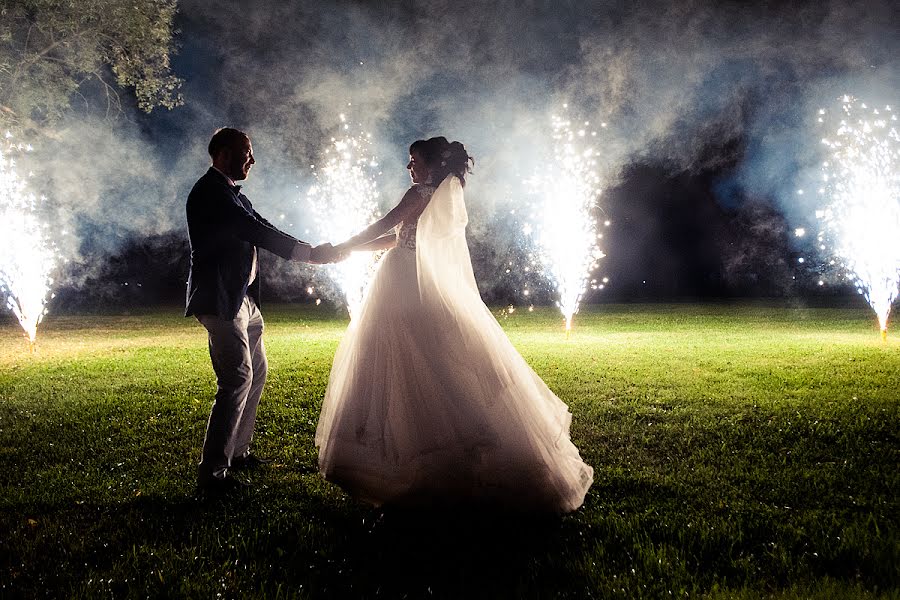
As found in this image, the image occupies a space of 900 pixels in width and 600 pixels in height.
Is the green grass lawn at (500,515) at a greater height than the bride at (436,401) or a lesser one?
lesser

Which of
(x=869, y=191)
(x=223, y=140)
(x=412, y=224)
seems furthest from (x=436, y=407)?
(x=869, y=191)

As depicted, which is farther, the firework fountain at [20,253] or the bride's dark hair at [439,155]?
the firework fountain at [20,253]

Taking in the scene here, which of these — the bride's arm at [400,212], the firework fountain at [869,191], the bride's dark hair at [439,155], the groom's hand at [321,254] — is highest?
the firework fountain at [869,191]

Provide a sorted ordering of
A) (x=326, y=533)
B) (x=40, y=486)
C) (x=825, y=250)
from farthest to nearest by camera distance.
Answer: (x=825, y=250)
(x=40, y=486)
(x=326, y=533)

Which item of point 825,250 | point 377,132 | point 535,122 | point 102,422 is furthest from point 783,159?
point 102,422

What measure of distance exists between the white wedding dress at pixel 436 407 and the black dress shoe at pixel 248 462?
1236mm

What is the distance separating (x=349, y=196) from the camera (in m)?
18.9

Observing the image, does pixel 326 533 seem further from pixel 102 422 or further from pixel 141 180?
pixel 141 180

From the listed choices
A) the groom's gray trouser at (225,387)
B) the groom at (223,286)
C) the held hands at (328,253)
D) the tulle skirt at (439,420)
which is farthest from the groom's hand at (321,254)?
the tulle skirt at (439,420)

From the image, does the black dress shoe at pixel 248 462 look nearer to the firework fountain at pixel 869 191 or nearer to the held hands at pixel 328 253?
the held hands at pixel 328 253

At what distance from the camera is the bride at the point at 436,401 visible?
3.68m

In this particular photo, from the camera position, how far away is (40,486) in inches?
183

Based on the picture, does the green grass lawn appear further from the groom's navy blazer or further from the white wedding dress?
the groom's navy blazer

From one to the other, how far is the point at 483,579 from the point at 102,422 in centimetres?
571
